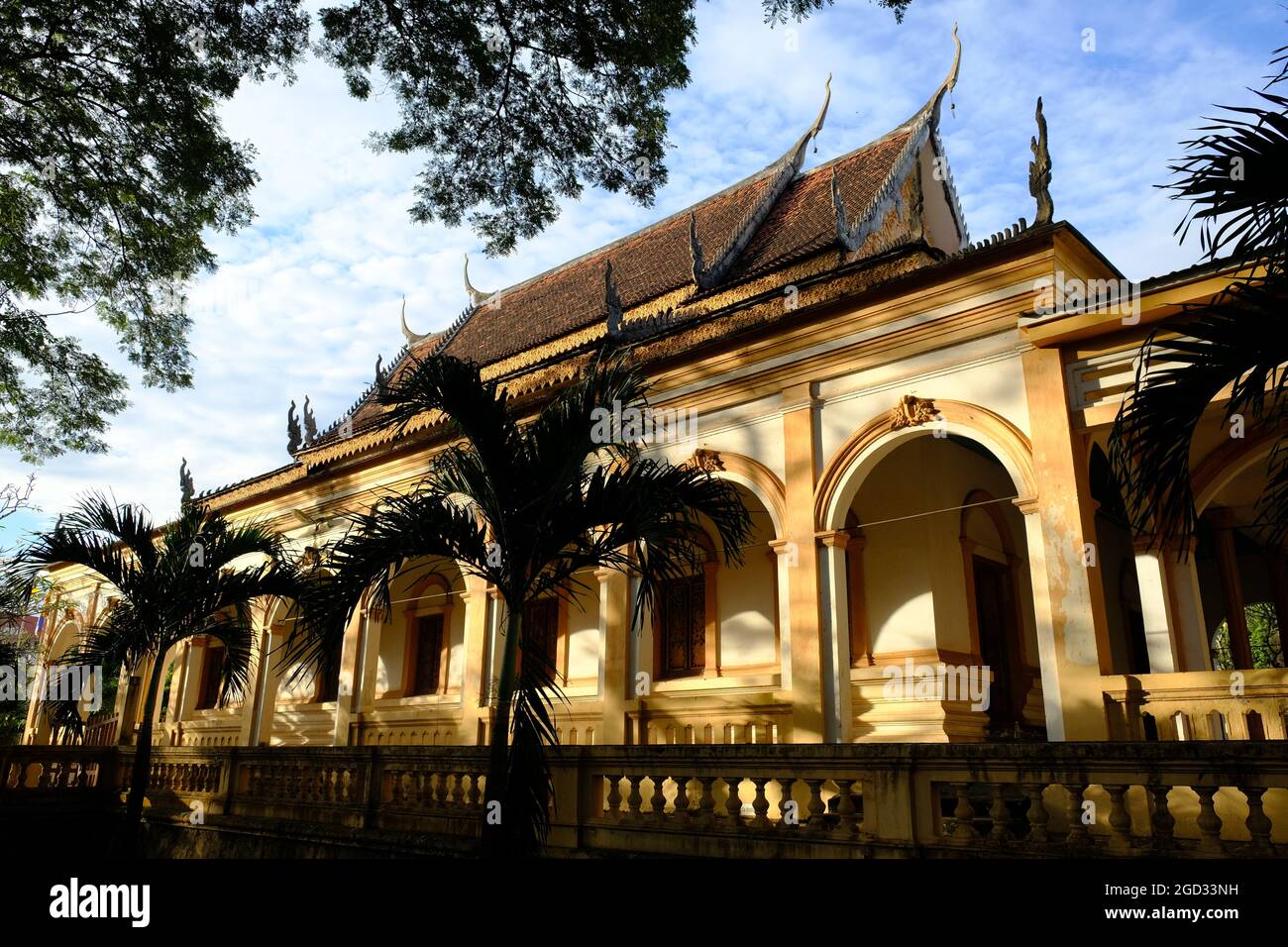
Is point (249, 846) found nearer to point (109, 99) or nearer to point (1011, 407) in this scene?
point (109, 99)

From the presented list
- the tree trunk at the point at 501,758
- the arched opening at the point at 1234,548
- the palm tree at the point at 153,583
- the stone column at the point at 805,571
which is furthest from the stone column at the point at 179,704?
the arched opening at the point at 1234,548

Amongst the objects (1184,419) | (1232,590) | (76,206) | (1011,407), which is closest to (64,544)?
(76,206)

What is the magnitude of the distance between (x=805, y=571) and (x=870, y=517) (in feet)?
8.76

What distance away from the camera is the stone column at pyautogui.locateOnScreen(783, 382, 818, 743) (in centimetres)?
871

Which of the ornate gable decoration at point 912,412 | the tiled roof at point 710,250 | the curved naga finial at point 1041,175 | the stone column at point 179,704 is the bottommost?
the stone column at point 179,704

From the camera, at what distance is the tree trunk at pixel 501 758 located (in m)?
5.41

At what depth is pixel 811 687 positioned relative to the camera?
875 cm

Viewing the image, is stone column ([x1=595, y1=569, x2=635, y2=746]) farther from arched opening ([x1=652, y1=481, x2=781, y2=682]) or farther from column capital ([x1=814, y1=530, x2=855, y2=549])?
column capital ([x1=814, y1=530, x2=855, y2=549])

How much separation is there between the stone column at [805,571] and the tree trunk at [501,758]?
12.2ft

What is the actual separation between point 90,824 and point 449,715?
4.72m

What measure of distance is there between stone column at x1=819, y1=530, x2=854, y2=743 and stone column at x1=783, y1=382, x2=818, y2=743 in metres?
0.07

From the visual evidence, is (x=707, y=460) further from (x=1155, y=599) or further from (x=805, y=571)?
(x=1155, y=599)

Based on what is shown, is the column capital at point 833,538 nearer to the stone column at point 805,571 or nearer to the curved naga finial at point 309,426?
the stone column at point 805,571

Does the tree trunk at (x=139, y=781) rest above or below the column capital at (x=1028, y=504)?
below
